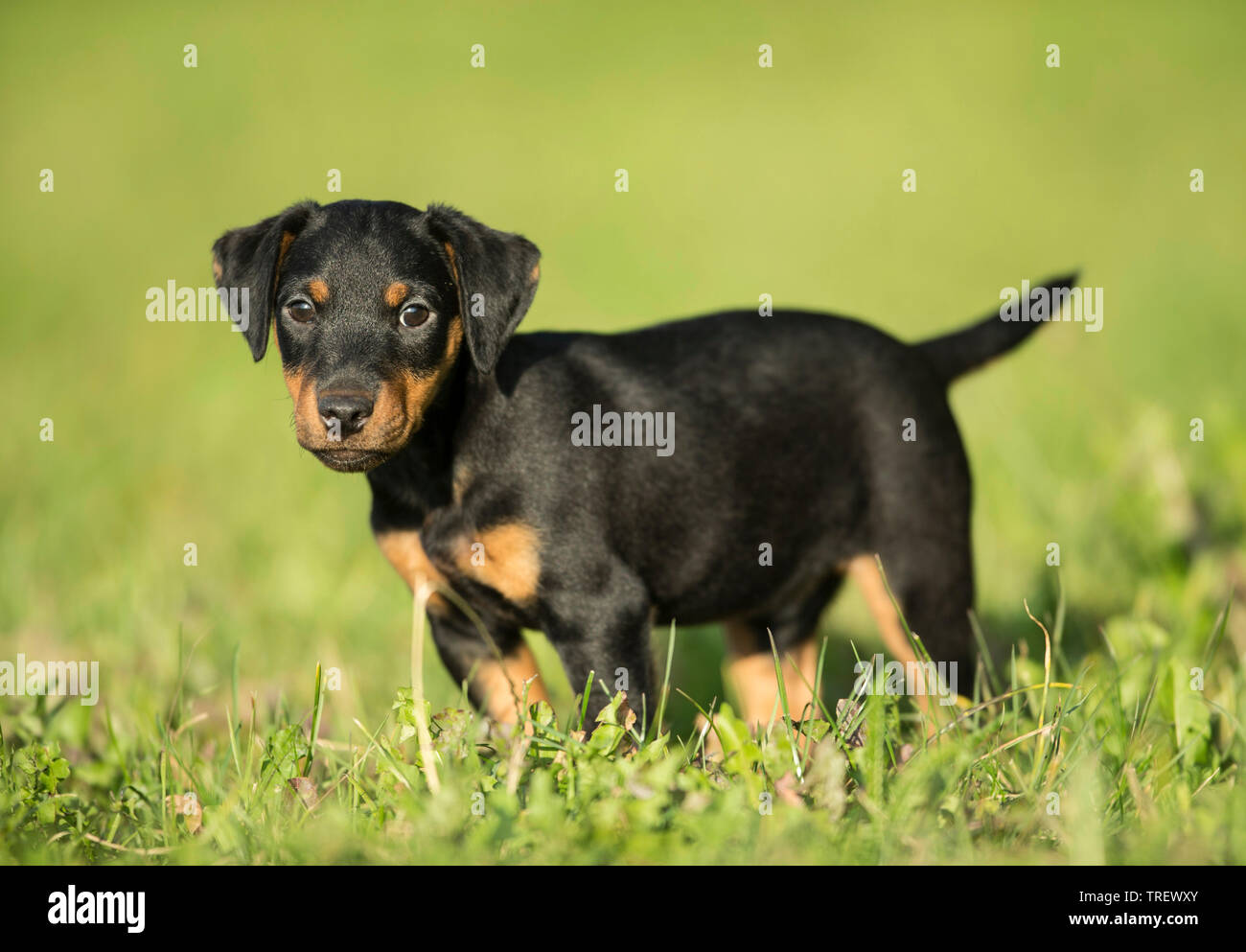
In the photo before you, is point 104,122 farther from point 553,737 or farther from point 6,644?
point 553,737

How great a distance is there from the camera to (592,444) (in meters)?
4.41

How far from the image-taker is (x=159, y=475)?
9094 mm

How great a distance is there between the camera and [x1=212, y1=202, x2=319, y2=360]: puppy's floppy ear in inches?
161

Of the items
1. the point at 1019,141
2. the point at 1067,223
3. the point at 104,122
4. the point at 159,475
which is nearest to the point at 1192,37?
the point at 1019,141

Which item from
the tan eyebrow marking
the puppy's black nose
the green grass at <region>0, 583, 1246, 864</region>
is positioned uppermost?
the tan eyebrow marking

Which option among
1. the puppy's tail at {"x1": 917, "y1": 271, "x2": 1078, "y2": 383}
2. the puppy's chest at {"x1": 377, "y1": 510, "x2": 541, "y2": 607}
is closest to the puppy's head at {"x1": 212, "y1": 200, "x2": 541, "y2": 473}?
the puppy's chest at {"x1": 377, "y1": 510, "x2": 541, "y2": 607}

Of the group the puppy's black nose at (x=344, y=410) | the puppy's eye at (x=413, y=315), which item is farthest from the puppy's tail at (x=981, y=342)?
the puppy's black nose at (x=344, y=410)

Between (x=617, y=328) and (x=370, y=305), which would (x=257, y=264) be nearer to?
(x=370, y=305)

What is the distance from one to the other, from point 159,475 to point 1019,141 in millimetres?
15218

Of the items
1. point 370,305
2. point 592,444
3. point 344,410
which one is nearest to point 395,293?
point 370,305

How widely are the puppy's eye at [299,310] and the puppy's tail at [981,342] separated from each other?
2509 mm

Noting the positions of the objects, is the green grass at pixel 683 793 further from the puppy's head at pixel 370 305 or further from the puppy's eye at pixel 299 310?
the puppy's eye at pixel 299 310

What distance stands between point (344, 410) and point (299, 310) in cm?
54

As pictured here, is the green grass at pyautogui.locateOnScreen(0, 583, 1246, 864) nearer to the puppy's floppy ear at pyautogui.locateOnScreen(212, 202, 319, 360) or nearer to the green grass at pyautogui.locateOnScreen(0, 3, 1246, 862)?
the green grass at pyautogui.locateOnScreen(0, 3, 1246, 862)
